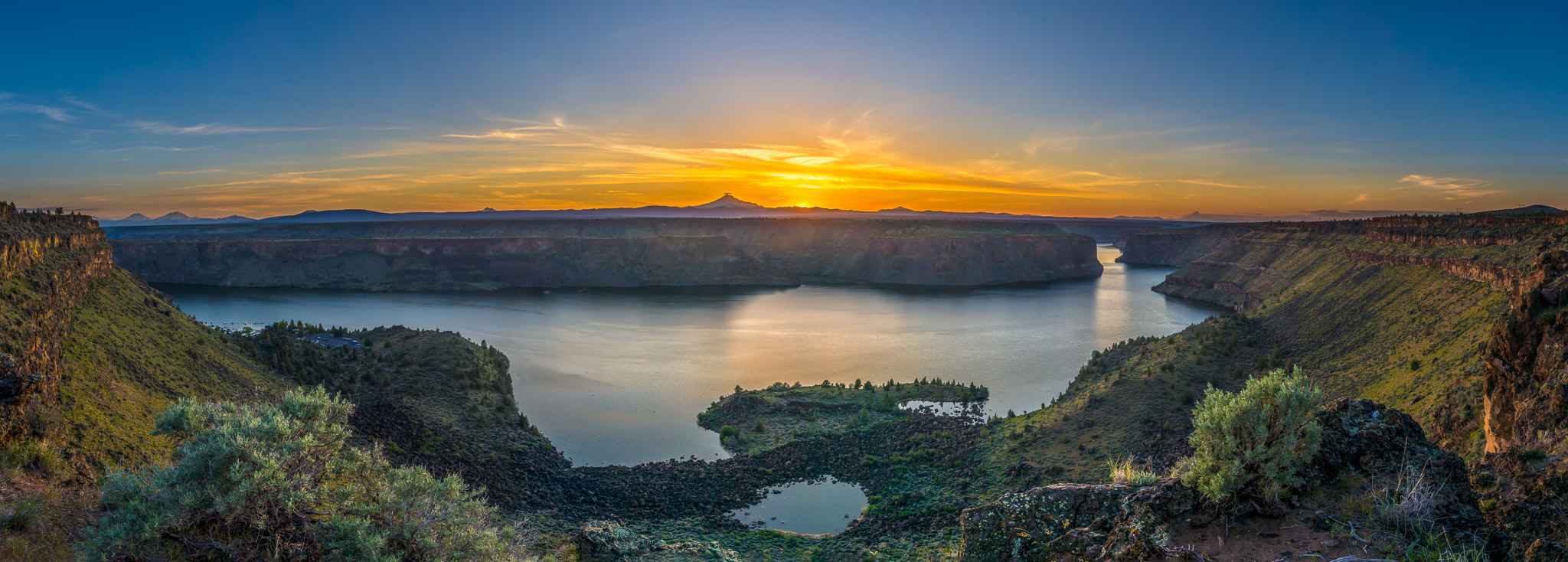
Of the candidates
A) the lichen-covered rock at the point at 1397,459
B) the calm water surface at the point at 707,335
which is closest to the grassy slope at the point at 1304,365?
Answer: the calm water surface at the point at 707,335

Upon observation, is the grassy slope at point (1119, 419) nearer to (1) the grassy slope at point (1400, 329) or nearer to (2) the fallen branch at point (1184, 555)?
(1) the grassy slope at point (1400, 329)

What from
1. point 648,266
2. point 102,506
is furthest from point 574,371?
point 648,266

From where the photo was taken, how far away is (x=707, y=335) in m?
48.8

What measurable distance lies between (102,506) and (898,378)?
94.4 feet

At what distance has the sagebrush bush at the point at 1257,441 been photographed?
6594 millimetres

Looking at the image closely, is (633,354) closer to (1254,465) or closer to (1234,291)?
(1254,465)

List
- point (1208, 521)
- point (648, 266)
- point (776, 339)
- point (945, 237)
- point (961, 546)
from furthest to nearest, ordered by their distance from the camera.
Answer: point (945, 237) < point (648, 266) < point (776, 339) < point (961, 546) < point (1208, 521)

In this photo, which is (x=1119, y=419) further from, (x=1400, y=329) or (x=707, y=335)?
(x=707, y=335)

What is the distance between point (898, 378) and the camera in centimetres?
3362

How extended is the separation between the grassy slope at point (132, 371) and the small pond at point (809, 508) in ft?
38.4

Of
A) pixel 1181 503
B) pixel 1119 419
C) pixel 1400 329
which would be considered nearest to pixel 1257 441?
pixel 1181 503

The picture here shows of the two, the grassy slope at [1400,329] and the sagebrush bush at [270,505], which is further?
the grassy slope at [1400,329]

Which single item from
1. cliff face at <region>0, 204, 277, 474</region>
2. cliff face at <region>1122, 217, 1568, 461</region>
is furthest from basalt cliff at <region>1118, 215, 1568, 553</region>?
cliff face at <region>0, 204, 277, 474</region>

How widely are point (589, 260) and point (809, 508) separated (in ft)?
245
